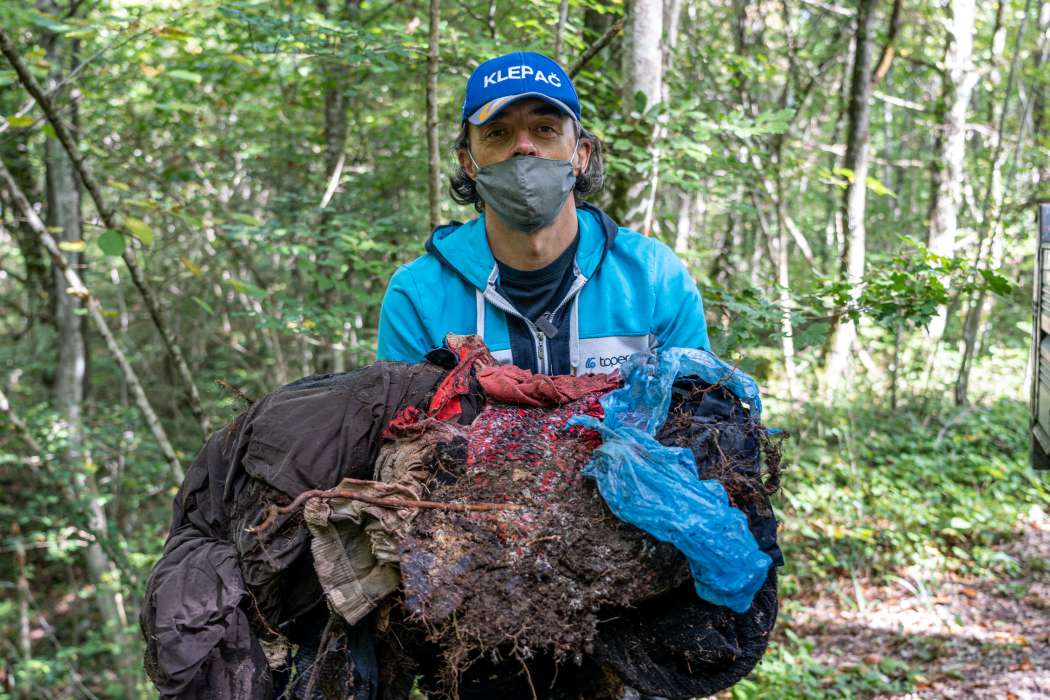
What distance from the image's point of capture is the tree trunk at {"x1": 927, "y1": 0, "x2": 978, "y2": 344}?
8688mm

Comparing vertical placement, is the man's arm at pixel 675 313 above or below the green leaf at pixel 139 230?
below

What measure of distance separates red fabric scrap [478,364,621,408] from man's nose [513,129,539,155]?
690 millimetres

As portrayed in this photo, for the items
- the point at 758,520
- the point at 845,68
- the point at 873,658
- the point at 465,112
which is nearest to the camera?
the point at 758,520

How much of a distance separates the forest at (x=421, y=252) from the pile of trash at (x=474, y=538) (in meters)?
0.34

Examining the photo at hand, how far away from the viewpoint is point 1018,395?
29.3 feet

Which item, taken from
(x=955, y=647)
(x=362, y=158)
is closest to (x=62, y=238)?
(x=362, y=158)

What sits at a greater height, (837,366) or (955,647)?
(837,366)

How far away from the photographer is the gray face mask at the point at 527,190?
220 centimetres

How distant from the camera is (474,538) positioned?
1.61m

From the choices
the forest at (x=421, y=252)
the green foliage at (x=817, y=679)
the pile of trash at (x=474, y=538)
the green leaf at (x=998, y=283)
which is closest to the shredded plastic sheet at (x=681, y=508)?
the pile of trash at (x=474, y=538)

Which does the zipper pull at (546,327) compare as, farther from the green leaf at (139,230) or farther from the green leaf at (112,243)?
the green leaf at (139,230)

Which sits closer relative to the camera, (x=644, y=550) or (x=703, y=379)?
(x=644, y=550)

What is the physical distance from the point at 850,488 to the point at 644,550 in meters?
5.52

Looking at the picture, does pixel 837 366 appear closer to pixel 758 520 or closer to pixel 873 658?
pixel 873 658
